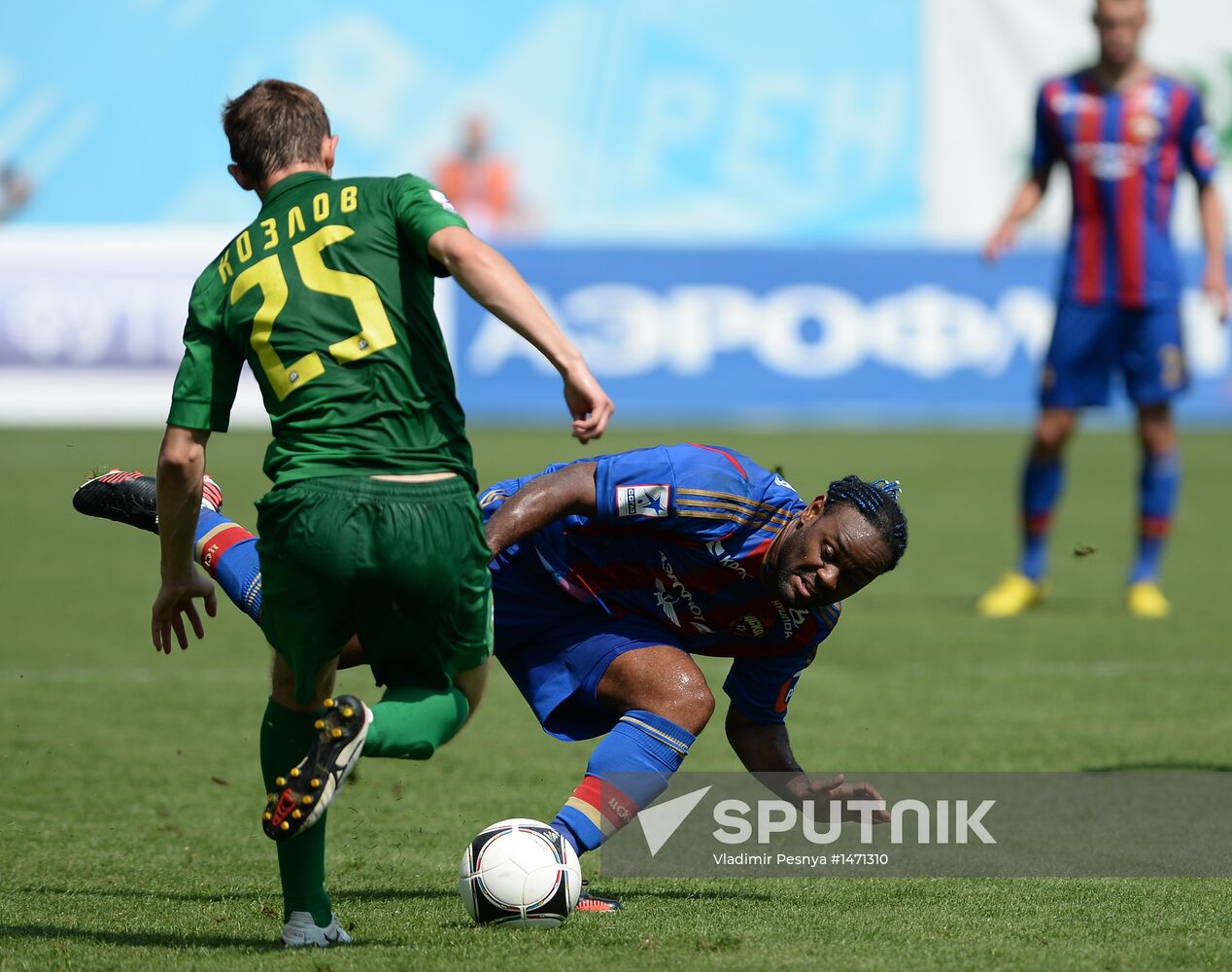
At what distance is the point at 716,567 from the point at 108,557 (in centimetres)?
772

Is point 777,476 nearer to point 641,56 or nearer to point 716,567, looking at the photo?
point 716,567

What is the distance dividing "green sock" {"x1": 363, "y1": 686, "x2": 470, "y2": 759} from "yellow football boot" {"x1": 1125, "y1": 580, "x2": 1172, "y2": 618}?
20.0 ft

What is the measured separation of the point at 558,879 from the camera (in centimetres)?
381

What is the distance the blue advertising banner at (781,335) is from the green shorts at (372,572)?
1428 centimetres

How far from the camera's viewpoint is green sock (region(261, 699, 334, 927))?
373 cm

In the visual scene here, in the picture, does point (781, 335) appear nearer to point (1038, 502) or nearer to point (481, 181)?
point (481, 181)

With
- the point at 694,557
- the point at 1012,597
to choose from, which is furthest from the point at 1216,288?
the point at 694,557

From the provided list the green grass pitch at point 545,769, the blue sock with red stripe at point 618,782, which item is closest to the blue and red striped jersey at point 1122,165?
the green grass pitch at point 545,769

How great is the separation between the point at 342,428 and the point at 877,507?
46.9 inches

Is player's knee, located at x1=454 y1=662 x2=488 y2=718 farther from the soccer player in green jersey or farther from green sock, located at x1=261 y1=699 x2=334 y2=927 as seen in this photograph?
green sock, located at x1=261 y1=699 x2=334 y2=927

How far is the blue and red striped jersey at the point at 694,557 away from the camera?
414cm

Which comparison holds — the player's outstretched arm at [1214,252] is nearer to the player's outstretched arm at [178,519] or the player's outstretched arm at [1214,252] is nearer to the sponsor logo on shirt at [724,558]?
the sponsor logo on shirt at [724,558]

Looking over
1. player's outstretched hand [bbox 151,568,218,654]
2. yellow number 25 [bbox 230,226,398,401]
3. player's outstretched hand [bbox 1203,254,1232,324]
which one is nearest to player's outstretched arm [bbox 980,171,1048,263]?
player's outstretched hand [bbox 1203,254,1232,324]

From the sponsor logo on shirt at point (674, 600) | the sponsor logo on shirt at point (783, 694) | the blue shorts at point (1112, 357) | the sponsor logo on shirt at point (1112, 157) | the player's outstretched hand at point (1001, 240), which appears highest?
the sponsor logo on shirt at point (1112, 157)
